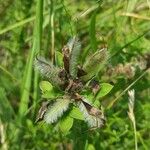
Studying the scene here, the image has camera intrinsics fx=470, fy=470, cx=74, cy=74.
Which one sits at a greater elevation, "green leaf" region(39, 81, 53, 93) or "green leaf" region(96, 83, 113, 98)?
"green leaf" region(39, 81, 53, 93)

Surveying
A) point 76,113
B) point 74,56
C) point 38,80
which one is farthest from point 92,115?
point 38,80

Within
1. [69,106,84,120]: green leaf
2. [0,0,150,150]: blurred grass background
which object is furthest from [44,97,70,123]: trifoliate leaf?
[0,0,150,150]: blurred grass background

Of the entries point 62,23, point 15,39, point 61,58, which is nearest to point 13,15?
point 15,39

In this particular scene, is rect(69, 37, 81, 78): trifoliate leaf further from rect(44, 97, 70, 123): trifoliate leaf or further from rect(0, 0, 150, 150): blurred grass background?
rect(0, 0, 150, 150): blurred grass background

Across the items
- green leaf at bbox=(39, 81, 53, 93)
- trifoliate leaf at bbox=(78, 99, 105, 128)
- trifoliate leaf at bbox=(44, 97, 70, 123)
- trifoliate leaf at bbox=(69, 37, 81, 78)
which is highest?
trifoliate leaf at bbox=(69, 37, 81, 78)

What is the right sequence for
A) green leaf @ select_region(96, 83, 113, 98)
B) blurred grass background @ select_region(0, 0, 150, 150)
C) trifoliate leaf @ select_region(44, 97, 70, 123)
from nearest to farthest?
1. trifoliate leaf @ select_region(44, 97, 70, 123)
2. green leaf @ select_region(96, 83, 113, 98)
3. blurred grass background @ select_region(0, 0, 150, 150)

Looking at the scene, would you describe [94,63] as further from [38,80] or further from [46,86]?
[38,80]

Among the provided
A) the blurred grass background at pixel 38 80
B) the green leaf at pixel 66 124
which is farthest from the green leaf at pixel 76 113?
the blurred grass background at pixel 38 80
